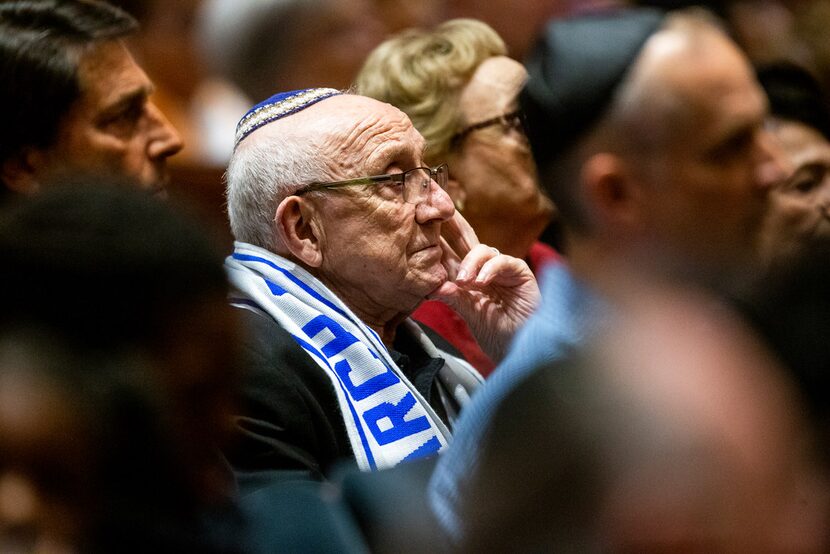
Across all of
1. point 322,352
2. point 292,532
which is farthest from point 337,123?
point 292,532

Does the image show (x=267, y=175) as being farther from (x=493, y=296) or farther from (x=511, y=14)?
(x=511, y=14)

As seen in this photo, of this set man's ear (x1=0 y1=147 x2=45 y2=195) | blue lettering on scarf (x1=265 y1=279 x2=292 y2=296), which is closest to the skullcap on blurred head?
blue lettering on scarf (x1=265 y1=279 x2=292 y2=296)

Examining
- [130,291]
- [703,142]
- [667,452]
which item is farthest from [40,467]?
[703,142]

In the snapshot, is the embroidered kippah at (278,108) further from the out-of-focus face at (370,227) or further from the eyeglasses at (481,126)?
the eyeglasses at (481,126)

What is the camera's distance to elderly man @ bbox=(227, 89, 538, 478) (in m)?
2.51

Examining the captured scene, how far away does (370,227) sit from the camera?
2.78 metres

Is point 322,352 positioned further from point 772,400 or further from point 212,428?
point 772,400

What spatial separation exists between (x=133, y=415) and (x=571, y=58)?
93cm

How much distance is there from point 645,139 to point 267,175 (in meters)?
1.18

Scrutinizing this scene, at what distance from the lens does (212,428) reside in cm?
135

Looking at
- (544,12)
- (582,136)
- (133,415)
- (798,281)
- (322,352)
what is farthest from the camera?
(544,12)

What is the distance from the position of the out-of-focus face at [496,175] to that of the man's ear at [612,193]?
59.2 inches

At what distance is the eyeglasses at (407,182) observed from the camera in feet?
9.08

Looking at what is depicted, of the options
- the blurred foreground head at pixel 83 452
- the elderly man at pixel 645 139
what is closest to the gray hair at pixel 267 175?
the elderly man at pixel 645 139
